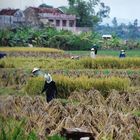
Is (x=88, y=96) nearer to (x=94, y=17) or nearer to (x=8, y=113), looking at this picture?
(x=8, y=113)

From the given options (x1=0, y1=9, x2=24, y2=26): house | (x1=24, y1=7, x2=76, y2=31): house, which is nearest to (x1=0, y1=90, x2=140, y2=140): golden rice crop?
(x1=0, y1=9, x2=24, y2=26): house

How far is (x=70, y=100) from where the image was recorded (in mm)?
7656

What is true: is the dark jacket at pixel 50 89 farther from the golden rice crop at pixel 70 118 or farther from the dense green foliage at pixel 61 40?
the dense green foliage at pixel 61 40

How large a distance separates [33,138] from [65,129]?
855 millimetres

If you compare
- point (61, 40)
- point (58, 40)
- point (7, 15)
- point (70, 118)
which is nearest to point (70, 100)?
point (70, 118)

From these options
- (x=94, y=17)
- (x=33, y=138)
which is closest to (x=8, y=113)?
(x=33, y=138)

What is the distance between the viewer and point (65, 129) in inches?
185

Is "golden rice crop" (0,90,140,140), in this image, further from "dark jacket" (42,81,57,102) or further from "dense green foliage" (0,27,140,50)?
"dense green foliage" (0,27,140,50)

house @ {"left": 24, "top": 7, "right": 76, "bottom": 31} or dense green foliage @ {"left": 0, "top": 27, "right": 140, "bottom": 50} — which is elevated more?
house @ {"left": 24, "top": 7, "right": 76, "bottom": 31}

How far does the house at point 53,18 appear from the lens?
9273mm

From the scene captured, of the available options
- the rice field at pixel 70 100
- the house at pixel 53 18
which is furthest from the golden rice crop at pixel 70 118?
the house at pixel 53 18

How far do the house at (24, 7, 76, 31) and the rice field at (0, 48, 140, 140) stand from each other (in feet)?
2.70

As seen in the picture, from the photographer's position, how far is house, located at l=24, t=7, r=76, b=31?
9273mm

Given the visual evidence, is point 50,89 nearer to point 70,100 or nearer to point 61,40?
point 70,100
